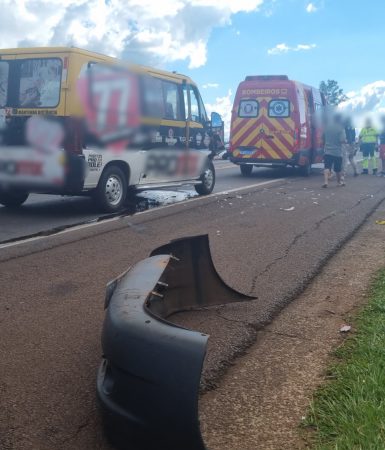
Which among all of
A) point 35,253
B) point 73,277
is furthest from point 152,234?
point 73,277

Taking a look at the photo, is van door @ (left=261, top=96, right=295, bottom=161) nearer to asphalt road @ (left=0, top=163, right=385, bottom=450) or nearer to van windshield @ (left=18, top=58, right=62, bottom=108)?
asphalt road @ (left=0, top=163, right=385, bottom=450)

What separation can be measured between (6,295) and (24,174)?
3.93m

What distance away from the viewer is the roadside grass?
2453 millimetres

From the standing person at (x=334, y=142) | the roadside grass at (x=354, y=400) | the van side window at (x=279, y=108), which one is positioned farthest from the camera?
the van side window at (x=279, y=108)

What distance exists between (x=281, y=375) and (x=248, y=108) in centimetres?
Result: 1347

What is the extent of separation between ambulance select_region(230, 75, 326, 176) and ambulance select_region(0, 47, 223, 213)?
6.86 meters

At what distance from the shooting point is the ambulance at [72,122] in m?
7.93

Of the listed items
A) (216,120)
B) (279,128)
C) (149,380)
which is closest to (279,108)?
(279,128)

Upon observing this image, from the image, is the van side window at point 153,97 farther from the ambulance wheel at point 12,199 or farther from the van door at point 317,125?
the van door at point 317,125

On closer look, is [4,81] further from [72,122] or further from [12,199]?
[12,199]

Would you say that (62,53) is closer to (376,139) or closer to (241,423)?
(241,423)

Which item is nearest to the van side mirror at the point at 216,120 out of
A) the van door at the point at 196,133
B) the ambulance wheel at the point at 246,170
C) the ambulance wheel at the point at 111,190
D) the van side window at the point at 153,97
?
the van door at the point at 196,133

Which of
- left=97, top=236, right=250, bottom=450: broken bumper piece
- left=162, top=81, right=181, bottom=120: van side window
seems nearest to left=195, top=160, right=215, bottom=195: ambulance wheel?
left=162, top=81, right=181, bottom=120: van side window

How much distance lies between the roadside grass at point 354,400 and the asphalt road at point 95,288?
2.07ft
